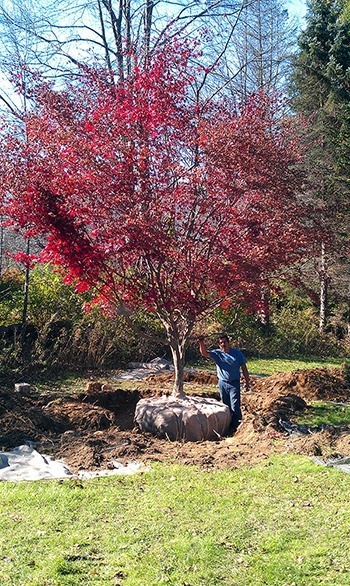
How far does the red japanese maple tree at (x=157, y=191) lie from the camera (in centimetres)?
669

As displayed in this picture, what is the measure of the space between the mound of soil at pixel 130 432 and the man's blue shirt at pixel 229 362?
21.2 inches

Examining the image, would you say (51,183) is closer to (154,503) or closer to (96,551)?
(154,503)

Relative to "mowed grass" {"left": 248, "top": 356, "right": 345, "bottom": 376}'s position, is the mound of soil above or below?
below

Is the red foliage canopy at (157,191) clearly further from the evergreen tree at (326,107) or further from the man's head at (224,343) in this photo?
the evergreen tree at (326,107)

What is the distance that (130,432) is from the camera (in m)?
7.06

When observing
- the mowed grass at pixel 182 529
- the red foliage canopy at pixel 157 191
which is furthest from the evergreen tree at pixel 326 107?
the mowed grass at pixel 182 529

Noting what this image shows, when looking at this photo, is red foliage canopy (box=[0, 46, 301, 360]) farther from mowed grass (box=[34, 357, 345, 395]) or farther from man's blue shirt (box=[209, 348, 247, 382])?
mowed grass (box=[34, 357, 345, 395])

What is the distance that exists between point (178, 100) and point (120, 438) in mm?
3851

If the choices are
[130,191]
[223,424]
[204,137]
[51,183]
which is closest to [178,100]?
[204,137]

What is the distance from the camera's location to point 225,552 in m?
3.78

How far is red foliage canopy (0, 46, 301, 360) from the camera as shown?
6691mm

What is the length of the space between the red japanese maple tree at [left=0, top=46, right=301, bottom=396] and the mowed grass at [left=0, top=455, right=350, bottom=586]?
2.38 meters

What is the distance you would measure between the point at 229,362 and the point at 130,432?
168cm

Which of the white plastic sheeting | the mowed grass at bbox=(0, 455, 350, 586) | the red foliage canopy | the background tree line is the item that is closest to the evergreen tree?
the background tree line
